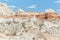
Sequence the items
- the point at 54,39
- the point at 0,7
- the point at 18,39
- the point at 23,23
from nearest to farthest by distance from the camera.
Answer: the point at 18,39 → the point at 54,39 → the point at 23,23 → the point at 0,7

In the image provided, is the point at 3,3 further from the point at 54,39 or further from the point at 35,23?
the point at 54,39

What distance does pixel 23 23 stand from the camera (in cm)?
2062

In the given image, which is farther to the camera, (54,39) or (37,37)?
(54,39)

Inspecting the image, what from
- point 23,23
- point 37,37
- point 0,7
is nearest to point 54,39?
point 37,37

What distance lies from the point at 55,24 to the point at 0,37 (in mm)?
8522

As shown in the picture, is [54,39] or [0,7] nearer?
[54,39]

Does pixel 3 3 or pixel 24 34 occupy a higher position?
pixel 3 3

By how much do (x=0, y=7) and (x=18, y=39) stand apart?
22.2 meters

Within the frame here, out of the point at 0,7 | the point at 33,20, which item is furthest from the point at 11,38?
the point at 0,7

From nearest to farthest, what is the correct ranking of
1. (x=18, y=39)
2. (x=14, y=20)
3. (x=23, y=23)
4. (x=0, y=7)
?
(x=18, y=39) < (x=23, y=23) < (x=14, y=20) < (x=0, y=7)

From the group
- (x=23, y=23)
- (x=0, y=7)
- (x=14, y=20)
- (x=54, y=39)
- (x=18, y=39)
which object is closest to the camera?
(x=18, y=39)

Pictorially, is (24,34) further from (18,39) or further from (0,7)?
(0,7)

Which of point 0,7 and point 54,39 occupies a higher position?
point 0,7

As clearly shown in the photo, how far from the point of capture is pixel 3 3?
3556cm
